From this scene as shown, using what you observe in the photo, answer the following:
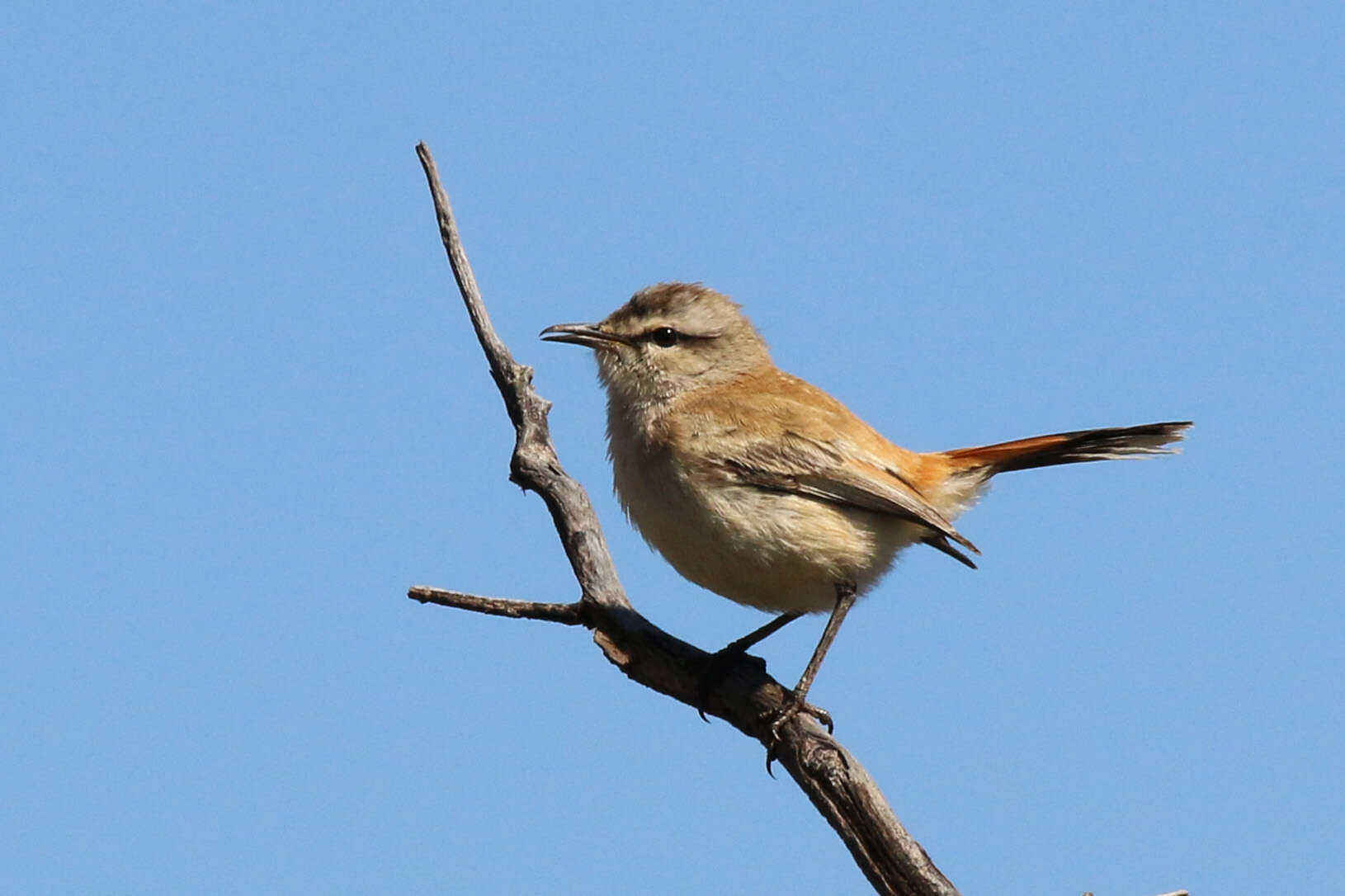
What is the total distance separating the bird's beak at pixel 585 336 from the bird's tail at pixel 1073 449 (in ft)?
6.60

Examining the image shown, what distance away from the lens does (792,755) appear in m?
5.57

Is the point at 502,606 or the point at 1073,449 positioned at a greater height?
the point at 1073,449

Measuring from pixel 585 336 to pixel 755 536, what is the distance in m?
1.69

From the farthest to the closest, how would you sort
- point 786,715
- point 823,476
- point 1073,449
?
point 1073,449
point 823,476
point 786,715

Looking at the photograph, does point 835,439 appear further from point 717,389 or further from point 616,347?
point 616,347

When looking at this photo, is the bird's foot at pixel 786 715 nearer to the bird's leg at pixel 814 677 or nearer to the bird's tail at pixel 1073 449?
the bird's leg at pixel 814 677

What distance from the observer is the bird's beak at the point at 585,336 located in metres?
7.26

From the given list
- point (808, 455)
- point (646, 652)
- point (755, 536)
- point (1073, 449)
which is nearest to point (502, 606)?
point (646, 652)

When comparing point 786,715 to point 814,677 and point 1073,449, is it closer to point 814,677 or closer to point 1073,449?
point 814,677

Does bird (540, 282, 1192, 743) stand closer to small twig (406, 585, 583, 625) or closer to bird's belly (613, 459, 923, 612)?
bird's belly (613, 459, 923, 612)

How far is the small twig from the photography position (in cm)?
587

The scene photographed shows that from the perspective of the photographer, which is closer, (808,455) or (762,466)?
(762,466)

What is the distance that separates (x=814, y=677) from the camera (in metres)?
6.20

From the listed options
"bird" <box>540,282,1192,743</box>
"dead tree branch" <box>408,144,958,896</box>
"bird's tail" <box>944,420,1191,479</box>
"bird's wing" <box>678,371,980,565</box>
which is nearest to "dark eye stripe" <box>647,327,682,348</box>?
"bird" <box>540,282,1192,743</box>
